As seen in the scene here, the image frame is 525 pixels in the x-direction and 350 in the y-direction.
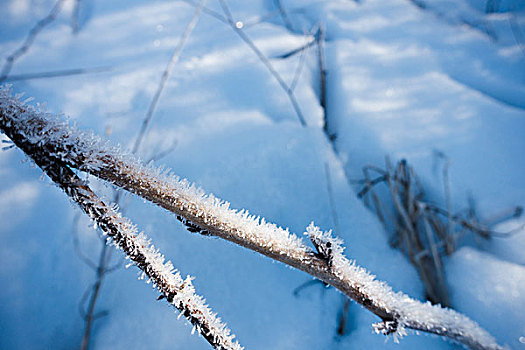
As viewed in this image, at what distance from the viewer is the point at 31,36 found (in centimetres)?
111

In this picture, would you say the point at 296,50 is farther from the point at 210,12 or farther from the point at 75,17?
the point at 75,17

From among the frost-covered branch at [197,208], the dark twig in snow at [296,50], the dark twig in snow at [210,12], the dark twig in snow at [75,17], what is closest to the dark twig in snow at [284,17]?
the dark twig in snow at [296,50]

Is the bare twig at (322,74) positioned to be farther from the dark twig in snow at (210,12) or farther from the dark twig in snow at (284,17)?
the dark twig in snow at (210,12)

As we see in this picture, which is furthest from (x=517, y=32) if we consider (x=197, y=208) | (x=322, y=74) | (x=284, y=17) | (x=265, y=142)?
(x=197, y=208)

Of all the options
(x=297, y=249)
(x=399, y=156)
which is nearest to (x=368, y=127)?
(x=399, y=156)

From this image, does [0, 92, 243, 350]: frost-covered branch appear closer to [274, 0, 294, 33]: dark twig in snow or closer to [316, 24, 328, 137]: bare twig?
[316, 24, 328, 137]: bare twig

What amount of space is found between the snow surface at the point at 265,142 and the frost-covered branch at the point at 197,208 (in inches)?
12.4

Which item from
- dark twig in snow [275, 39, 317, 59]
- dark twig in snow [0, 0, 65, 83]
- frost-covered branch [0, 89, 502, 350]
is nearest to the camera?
frost-covered branch [0, 89, 502, 350]

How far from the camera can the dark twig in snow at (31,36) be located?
99 centimetres

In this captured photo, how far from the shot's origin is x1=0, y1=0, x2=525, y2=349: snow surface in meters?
0.68

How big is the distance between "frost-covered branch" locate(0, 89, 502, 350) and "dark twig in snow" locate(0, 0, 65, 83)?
0.96m

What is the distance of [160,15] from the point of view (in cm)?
129

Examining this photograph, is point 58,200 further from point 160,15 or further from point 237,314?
point 160,15

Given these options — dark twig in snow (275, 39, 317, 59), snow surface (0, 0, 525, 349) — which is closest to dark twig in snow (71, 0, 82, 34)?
snow surface (0, 0, 525, 349)
